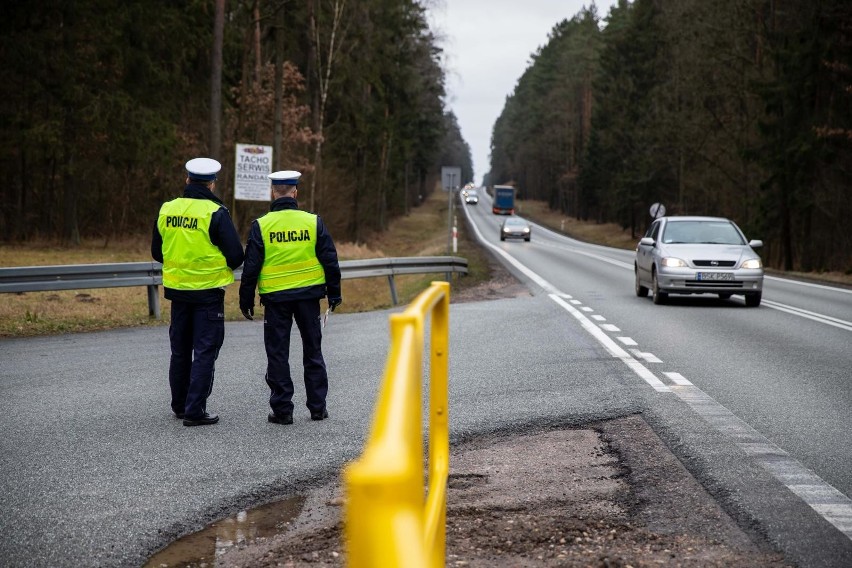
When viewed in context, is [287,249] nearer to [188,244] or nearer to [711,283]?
[188,244]

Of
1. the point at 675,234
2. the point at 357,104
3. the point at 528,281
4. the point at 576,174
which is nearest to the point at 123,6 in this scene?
the point at 357,104

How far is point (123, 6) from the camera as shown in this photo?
112ft

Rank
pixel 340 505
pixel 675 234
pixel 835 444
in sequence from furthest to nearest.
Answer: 1. pixel 675 234
2. pixel 835 444
3. pixel 340 505

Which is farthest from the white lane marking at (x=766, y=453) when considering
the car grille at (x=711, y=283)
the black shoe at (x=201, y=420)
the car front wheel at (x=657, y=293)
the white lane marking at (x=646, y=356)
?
the car front wheel at (x=657, y=293)

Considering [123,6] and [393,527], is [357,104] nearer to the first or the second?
[123,6]

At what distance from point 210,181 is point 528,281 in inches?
683

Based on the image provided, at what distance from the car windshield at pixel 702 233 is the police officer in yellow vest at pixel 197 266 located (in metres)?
12.4

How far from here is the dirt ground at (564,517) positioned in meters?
4.46

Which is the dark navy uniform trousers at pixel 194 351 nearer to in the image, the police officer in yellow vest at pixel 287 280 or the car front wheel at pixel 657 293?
the police officer in yellow vest at pixel 287 280

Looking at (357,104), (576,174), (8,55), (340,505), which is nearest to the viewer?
(340,505)

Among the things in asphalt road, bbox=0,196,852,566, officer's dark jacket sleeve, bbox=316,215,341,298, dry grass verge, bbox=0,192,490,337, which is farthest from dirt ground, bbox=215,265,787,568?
dry grass verge, bbox=0,192,490,337

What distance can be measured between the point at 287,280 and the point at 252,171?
17693 millimetres

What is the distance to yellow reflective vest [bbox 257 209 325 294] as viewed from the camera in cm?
754

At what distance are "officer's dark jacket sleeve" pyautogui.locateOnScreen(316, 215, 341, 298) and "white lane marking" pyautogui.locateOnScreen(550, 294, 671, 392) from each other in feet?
10.2
